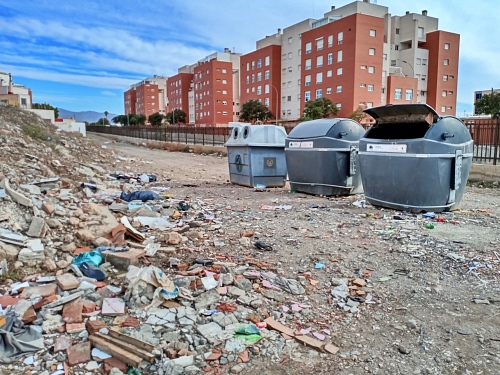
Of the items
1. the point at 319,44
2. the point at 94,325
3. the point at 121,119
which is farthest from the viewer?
the point at 121,119

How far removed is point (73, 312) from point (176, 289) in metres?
0.68

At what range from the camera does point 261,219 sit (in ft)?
17.4

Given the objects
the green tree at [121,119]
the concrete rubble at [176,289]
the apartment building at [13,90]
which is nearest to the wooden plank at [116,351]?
the concrete rubble at [176,289]

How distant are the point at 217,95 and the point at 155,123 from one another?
14026 mm

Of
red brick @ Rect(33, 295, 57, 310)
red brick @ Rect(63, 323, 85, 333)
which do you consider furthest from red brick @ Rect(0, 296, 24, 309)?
red brick @ Rect(63, 323, 85, 333)

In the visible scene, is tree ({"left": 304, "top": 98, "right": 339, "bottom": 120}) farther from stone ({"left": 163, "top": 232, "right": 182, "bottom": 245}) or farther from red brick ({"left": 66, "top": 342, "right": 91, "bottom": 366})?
red brick ({"left": 66, "top": 342, "right": 91, "bottom": 366})

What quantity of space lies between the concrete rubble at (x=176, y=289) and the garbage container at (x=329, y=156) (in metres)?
2.13

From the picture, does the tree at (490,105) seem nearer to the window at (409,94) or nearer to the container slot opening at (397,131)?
the window at (409,94)

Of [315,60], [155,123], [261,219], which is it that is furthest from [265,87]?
[261,219]

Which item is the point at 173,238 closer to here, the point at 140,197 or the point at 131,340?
the point at 131,340

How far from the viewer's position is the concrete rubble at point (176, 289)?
2205 millimetres

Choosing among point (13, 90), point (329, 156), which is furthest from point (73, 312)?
point (13, 90)

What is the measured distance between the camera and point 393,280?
3223 millimetres

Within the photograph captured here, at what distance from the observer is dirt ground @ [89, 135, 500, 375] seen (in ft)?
7.13
